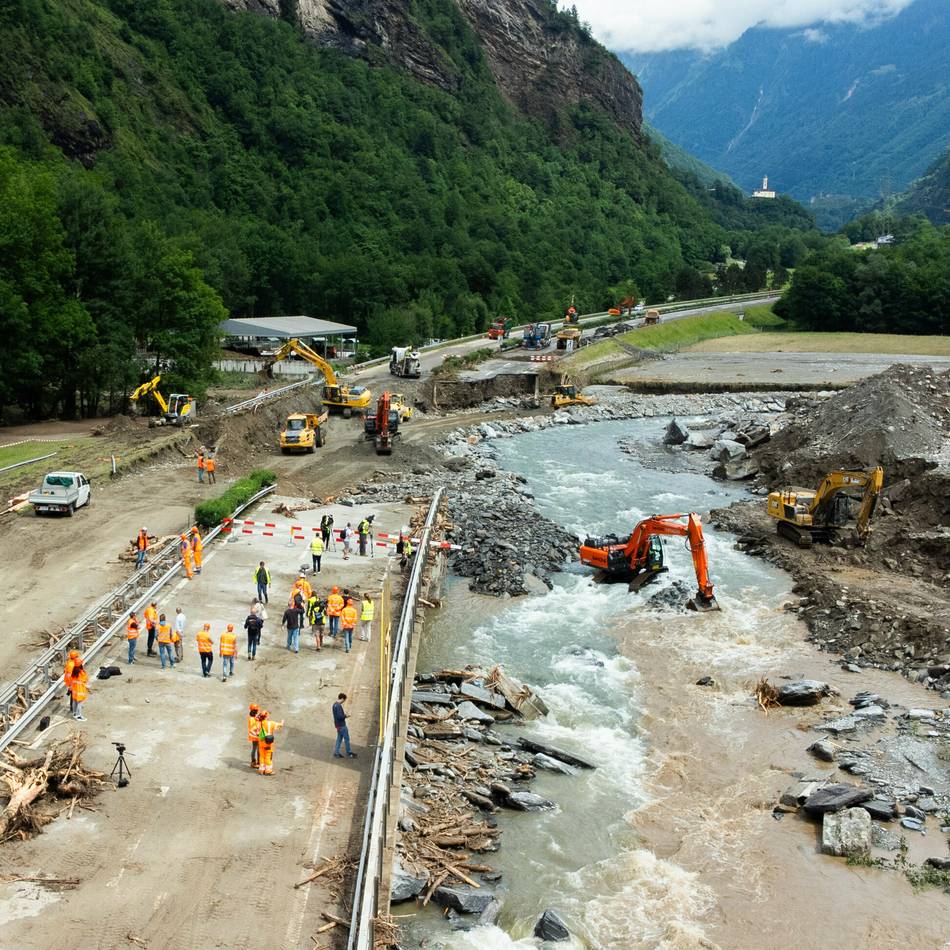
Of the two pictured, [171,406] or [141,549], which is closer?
[141,549]

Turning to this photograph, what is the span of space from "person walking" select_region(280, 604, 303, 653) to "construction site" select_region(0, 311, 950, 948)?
1.34 feet

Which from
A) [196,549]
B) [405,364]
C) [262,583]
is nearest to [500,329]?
[405,364]

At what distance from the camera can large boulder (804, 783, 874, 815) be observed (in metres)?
22.5

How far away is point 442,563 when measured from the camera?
37.8m

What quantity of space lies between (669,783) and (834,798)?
3.55 metres

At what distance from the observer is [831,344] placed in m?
117

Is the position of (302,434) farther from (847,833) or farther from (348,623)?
(847,833)

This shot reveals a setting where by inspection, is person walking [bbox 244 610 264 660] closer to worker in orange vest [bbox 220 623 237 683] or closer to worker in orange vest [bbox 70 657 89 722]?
worker in orange vest [bbox 220 623 237 683]

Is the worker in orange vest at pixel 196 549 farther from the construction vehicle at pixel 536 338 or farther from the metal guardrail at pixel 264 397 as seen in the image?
the construction vehicle at pixel 536 338

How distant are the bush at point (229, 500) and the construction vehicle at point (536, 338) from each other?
54631 mm

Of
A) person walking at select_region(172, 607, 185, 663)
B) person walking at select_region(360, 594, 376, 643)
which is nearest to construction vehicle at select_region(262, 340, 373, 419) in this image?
person walking at select_region(360, 594, 376, 643)

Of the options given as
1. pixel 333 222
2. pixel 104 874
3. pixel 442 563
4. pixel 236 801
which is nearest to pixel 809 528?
pixel 442 563

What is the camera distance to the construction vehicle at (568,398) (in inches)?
3108

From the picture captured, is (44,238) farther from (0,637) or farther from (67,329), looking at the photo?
(0,637)
